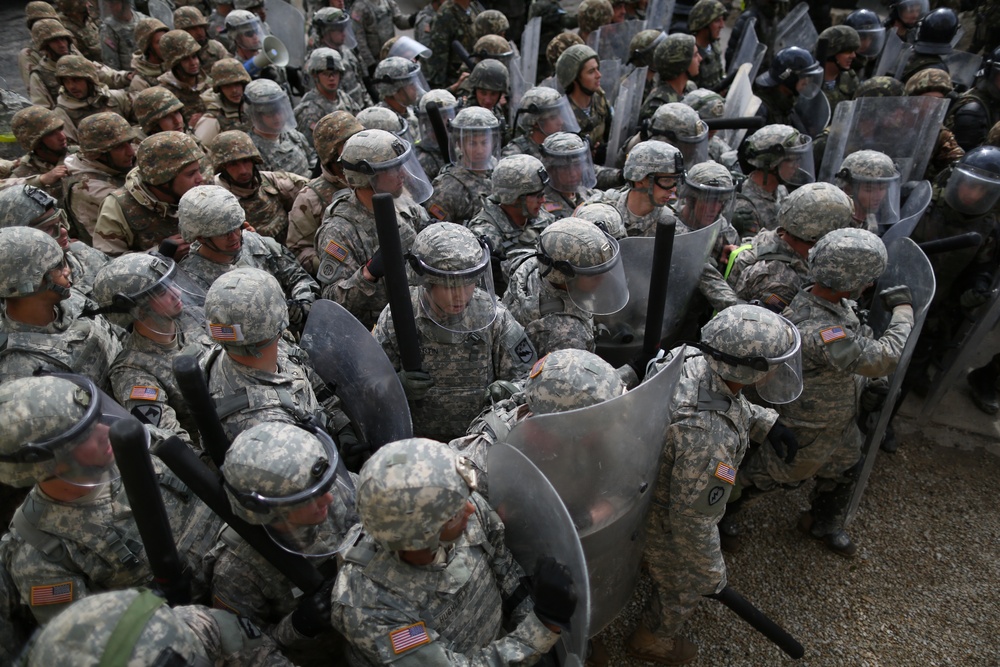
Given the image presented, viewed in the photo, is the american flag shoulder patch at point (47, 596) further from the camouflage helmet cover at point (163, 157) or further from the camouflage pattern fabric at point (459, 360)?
the camouflage helmet cover at point (163, 157)

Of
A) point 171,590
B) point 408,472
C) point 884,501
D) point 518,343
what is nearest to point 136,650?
point 171,590

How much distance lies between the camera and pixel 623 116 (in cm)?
754

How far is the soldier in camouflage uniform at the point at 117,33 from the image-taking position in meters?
9.51

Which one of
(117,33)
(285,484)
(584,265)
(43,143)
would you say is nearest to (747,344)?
(584,265)

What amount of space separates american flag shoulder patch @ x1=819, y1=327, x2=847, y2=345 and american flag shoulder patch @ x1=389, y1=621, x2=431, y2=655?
10.1 feet

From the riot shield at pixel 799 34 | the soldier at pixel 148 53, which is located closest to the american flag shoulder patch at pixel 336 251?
the soldier at pixel 148 53

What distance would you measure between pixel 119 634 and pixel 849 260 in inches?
163

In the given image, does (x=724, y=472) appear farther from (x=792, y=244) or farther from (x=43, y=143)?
(x=43, y=143)

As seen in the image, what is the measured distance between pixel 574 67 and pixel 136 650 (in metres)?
7.23

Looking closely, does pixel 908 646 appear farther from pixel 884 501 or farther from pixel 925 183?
pixel 925 183

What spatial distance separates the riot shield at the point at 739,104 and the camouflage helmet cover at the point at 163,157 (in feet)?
20.8

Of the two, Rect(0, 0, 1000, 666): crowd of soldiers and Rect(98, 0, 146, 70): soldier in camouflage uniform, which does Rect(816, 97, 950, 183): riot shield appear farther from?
Rect(98, 0, 146, 70): soldier in camouflage uniform

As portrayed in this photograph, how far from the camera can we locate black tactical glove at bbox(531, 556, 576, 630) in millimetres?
2340

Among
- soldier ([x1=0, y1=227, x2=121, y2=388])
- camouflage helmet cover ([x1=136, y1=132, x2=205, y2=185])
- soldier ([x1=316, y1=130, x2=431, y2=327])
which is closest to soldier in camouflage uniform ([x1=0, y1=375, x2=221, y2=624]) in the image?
soldier ([x1=0, y1=227, x2=121, y2=388])
